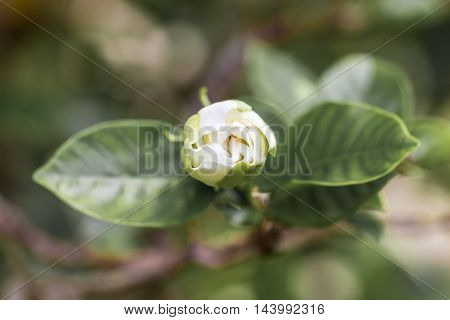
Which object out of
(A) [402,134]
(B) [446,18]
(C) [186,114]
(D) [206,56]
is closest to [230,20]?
(D) [206,56]

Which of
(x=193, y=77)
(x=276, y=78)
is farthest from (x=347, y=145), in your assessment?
(x=193, y=77)

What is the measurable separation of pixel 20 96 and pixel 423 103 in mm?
1192

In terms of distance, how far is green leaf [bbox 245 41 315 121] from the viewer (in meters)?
1.26

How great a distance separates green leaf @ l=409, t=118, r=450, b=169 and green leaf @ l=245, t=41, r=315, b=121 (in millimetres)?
294

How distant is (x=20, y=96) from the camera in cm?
177

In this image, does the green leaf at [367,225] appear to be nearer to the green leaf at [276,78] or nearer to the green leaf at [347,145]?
the green leaf at [347,145]

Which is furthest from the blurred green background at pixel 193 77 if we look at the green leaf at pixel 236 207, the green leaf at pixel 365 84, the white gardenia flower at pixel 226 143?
the white gardenia flower at pixel 226 143

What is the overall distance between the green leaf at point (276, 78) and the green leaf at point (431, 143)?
0.29 metres

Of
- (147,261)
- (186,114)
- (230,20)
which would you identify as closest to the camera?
(147,261)

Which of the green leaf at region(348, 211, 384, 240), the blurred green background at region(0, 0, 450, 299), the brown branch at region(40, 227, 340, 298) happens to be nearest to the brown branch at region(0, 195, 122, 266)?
the brown branch at region(40, 227, 340, 298)

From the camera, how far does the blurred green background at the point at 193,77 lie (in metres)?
1.67

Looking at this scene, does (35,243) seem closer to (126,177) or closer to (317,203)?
(126,177)

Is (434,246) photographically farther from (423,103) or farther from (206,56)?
(206,56)

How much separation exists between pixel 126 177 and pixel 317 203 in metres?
0.28
